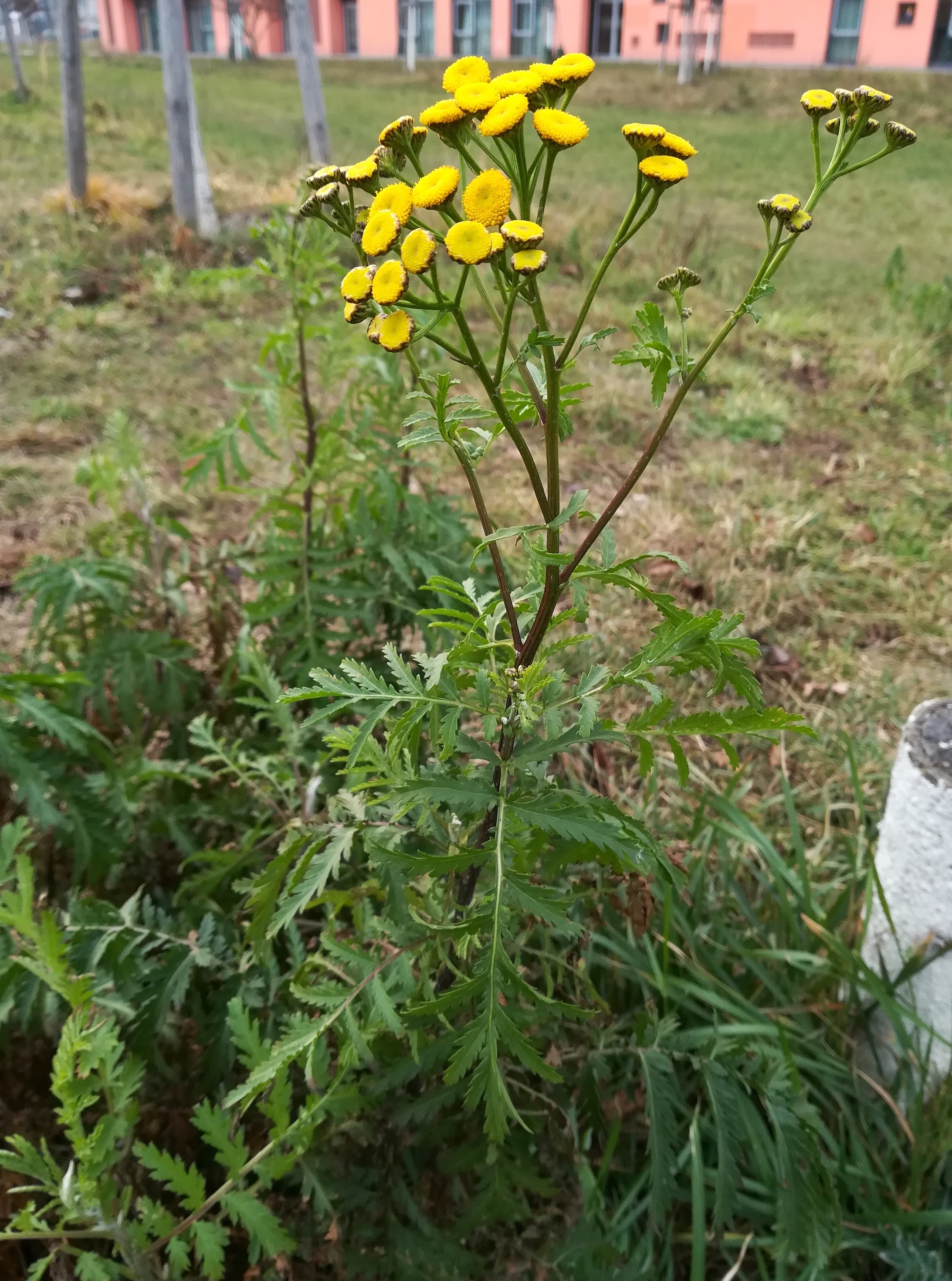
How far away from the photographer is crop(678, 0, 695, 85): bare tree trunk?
2623 millimetres

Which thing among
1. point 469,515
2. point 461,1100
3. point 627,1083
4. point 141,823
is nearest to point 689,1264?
point 627,1083

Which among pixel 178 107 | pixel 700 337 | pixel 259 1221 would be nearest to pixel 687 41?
pixel 700 337

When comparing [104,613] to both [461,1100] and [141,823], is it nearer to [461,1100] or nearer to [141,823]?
[141,823]

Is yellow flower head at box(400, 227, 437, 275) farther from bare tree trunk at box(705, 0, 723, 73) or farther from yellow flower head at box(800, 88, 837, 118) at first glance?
bare tree trunk at box(705, 0, 723, 73)

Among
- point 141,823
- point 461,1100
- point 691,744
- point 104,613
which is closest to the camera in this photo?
point 461,1100

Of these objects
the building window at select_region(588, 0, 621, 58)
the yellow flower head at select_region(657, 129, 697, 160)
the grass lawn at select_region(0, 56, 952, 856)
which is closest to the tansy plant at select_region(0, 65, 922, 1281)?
the yellow flower head at select_region(657, 129, 697, 160)

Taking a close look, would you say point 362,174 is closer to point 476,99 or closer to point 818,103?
point 476,99

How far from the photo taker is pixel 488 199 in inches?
18.1

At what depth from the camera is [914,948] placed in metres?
1.07

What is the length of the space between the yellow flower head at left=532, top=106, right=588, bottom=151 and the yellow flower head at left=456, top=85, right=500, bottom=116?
0.03 meters

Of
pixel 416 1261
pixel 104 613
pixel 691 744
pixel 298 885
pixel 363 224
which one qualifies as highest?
pixel 363 224

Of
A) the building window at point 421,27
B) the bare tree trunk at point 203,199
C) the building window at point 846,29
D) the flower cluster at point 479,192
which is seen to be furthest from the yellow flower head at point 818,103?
the bare tree trunk at point 203,199

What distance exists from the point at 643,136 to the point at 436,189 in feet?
0.38

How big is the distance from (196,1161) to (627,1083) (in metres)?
0.53
